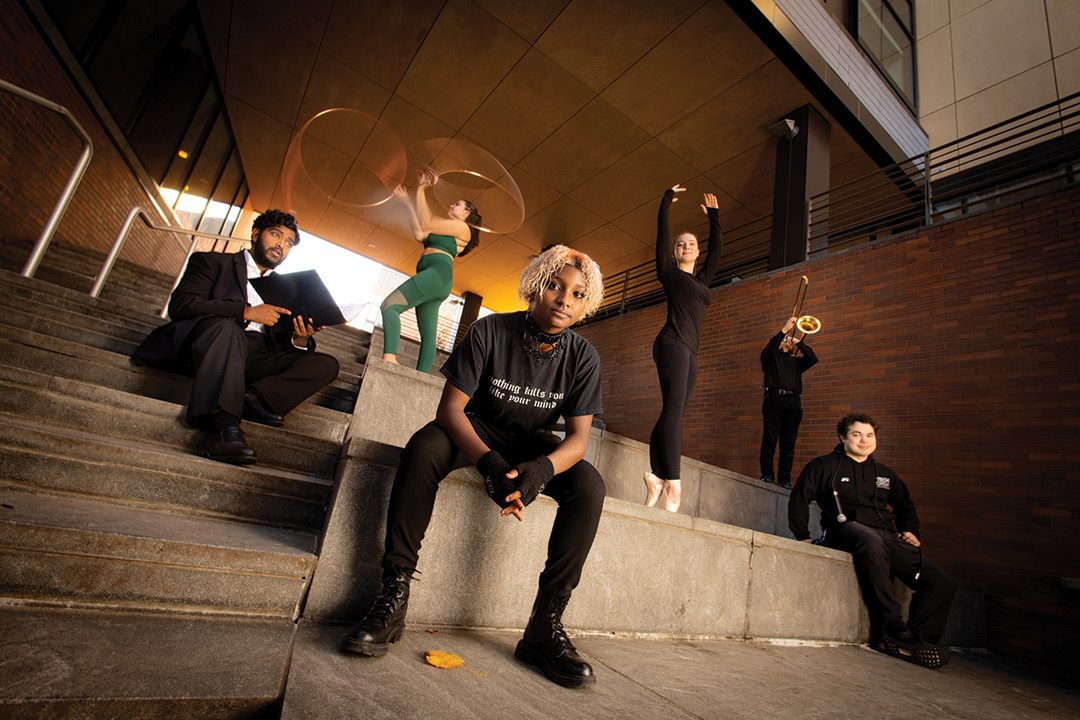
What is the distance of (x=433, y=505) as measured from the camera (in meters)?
1.70

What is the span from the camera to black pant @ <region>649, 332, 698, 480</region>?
313cm

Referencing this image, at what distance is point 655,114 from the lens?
24.0ft

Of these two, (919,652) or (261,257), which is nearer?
(919,652)

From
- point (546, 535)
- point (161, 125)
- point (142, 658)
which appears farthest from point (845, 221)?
point (161, 125)

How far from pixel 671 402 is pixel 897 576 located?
2019 mm

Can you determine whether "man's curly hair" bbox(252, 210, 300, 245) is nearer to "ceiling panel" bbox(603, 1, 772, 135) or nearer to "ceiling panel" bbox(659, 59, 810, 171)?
"ceiling panel" bbox(603, 1, 772, 135)

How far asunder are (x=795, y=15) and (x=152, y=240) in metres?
11.0

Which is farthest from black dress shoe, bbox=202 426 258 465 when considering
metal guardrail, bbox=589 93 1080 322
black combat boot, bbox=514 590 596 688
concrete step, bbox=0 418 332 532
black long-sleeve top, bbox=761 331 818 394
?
metal guardrail, bbox=589 93 1080 322

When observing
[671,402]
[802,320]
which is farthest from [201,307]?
[802,320]

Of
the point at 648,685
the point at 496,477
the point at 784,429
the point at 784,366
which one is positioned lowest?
the point at 648,685

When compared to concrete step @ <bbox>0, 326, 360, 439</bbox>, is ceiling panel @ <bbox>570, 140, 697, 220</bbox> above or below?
above

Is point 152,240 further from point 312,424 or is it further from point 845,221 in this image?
point 845,221

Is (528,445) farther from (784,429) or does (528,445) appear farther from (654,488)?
(784,429)

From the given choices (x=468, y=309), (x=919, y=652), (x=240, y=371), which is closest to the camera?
(x=240, y=371)
